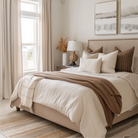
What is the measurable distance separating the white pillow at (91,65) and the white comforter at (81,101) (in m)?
0.41

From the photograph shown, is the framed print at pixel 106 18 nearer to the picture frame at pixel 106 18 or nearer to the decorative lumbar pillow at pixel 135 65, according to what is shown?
the picture frame at pixel 106 18

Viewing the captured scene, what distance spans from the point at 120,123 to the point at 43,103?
1.24 meters

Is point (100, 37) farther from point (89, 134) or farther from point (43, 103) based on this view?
point (89, 134)

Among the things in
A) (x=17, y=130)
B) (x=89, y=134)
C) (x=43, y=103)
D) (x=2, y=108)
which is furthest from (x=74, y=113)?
(x=2, y=108)

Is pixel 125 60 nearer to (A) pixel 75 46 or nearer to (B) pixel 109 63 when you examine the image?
(B) pixel 109 63

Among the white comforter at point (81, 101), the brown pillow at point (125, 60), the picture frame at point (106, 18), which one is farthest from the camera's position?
the picture frame at point (106, 18)

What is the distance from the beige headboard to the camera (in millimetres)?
4336

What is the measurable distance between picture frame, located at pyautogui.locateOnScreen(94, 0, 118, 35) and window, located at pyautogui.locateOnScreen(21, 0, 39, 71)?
1520 millimetres

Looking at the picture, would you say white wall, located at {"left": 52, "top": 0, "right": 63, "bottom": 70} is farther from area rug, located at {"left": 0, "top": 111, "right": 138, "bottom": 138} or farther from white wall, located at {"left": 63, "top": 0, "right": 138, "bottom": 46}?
area rug, located at {"left": 0, "top": 111, "right": 138, "bottom": 138}

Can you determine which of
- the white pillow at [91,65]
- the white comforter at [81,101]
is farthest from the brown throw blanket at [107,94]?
the white pillow at [91,65]

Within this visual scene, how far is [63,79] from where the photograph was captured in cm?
338

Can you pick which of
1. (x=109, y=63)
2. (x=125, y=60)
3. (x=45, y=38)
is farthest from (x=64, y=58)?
(x=125, y=60)

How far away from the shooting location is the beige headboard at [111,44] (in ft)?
14.2

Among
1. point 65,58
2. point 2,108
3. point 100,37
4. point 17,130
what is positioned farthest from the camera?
point 65,58
